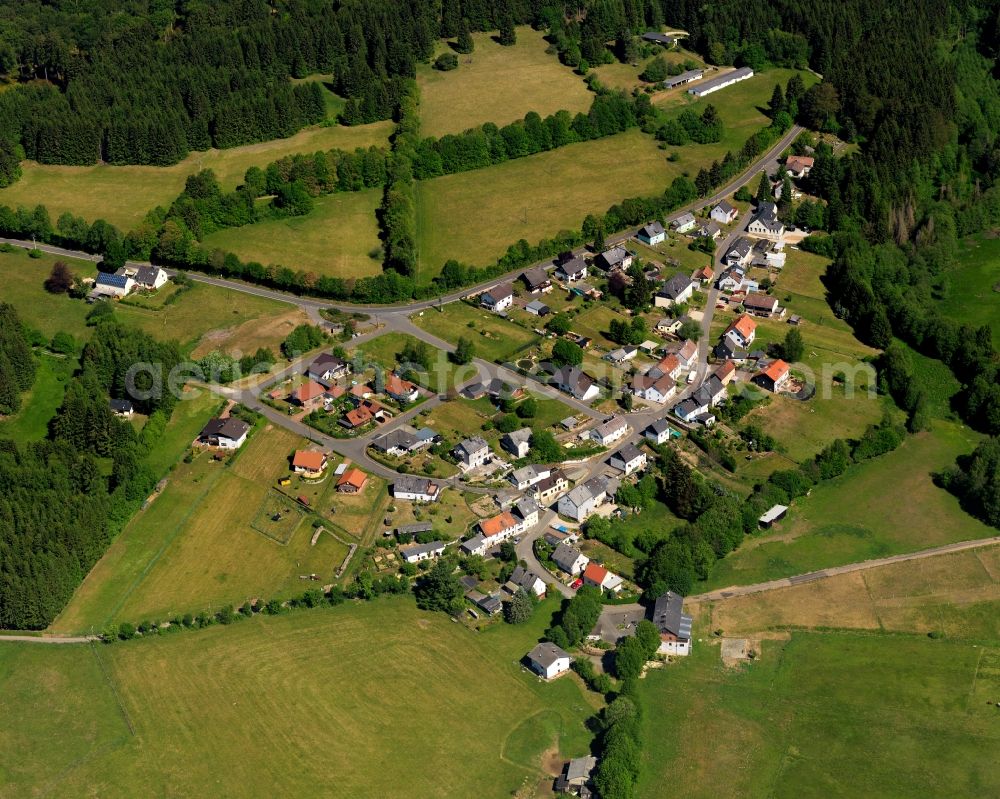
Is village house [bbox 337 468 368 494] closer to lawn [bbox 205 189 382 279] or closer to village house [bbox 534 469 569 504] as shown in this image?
village house [bbox 534 469 569 504]

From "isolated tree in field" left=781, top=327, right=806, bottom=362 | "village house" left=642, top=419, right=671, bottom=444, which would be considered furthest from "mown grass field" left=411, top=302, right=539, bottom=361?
"isolated tree in field" left=781, top=327, right=806, bottom=362

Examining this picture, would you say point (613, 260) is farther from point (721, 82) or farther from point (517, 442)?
point (721, 82)

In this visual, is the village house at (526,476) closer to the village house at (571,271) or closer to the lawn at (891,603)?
the lawn at (891,603)

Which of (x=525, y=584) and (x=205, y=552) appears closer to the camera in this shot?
(x=525, y=584)

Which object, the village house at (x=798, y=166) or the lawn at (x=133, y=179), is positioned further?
the village house at (x=798, y=166)

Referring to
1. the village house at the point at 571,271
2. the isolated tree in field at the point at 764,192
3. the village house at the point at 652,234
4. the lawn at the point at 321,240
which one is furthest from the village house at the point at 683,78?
the lawn at the point at 321,240

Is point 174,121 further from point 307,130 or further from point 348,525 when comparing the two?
point 348,525

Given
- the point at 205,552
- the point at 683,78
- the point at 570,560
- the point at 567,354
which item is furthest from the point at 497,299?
the point at 683,78
